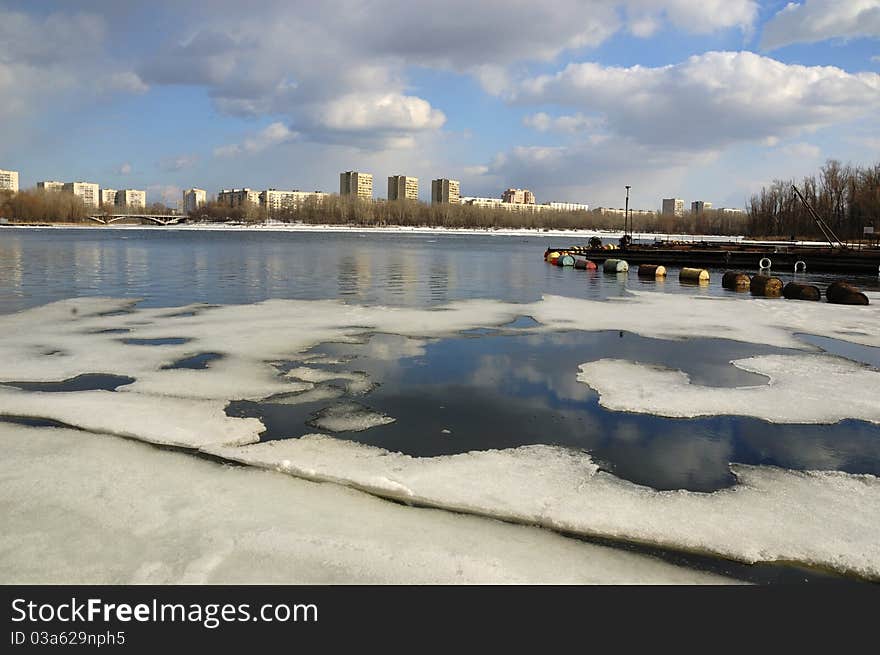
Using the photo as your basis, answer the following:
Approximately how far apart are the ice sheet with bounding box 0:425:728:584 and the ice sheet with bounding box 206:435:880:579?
25 cm

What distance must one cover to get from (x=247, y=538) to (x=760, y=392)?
6582mm

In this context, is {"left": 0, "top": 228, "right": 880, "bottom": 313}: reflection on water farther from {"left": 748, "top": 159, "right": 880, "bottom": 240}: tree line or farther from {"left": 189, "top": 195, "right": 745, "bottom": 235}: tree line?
{"left": 189, "top": 195, "right": 745, "bottom": 235}: tree line

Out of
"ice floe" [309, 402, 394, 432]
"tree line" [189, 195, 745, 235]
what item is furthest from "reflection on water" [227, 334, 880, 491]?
"tree line" [189, 195, 745, 235]

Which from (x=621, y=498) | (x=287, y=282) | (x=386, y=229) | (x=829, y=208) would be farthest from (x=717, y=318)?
(x=386, y=229)

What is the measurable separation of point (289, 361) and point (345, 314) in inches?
189

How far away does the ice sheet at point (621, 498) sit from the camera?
4.16 meters

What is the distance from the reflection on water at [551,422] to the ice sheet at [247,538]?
124 centimetres

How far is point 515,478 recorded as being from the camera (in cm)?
511

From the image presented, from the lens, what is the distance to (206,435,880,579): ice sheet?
416cm

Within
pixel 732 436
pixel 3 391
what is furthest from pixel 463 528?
pixel 3 391

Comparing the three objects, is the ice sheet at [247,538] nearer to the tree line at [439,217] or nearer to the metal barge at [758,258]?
the metal barge at [758,258]

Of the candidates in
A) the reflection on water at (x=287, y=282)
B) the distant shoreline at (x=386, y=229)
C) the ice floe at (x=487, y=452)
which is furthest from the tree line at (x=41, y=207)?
the ice floe at (x=487, y=452)

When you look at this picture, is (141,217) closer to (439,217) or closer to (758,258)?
(439,217)

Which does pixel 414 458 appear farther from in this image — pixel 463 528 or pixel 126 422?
pixel 126 422
